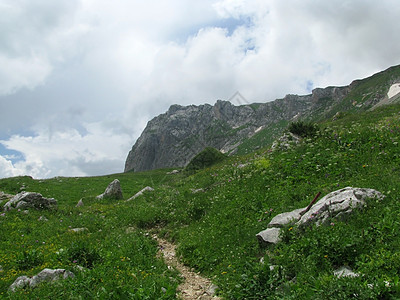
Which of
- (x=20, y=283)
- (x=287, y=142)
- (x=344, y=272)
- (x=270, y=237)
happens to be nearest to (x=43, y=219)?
(x=20, y=283)

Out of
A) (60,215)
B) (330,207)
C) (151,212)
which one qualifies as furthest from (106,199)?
(330,207)

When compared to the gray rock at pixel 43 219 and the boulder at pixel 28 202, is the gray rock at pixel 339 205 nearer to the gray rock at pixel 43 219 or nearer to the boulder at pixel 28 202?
the gray rock at pixel 43 219

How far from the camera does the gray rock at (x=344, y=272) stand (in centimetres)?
573

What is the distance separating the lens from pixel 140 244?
11.0 m

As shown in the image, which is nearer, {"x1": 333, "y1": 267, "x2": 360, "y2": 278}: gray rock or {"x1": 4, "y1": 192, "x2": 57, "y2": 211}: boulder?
{"x1": 333, "y1": 267, "x2": 360, "y2": 278}: gray rock

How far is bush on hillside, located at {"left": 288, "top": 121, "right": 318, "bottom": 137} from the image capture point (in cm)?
1920

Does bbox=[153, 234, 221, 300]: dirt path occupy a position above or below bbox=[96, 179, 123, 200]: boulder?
below

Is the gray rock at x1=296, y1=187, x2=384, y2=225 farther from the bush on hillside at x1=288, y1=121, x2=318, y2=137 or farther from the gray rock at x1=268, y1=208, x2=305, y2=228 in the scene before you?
the bush on hillside at x1=288, y1=121, x2=318, y2=137

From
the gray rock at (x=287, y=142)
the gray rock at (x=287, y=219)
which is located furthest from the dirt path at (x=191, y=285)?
the gray rock at (x=287, y=142)

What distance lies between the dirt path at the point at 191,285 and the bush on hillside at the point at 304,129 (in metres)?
13.5

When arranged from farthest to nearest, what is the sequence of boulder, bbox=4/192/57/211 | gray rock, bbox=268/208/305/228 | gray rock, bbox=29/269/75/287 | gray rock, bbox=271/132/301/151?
gray rock, bbox=271/132/301/151
boulder, bbox=4/192/57/211
gray rock, bbox=268/208/305/228
gray rock, bbox=29/269/75/287

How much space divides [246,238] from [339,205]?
11.5 ft

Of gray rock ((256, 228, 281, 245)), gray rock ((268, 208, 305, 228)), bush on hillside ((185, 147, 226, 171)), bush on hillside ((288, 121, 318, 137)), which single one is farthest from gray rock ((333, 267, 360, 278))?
bush on hillside ((185, 147, 226, 171))

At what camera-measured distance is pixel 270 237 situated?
866cm
